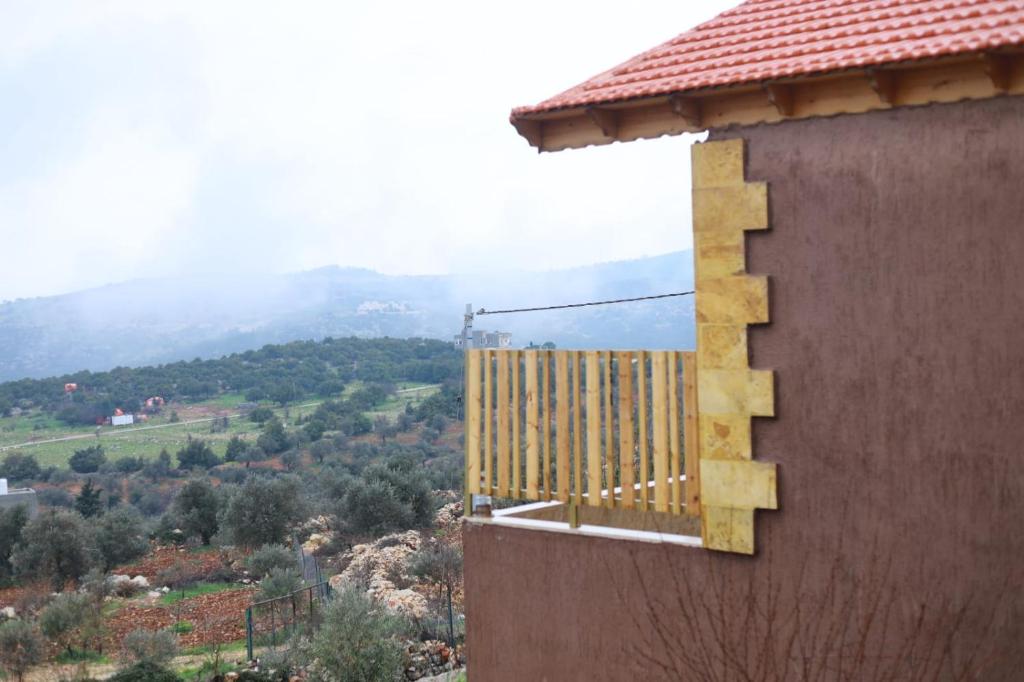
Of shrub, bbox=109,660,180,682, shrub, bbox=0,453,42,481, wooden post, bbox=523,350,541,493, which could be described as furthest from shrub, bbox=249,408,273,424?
wooden post, bbox=523,350,541,493

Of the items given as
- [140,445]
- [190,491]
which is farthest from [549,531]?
[140,445]

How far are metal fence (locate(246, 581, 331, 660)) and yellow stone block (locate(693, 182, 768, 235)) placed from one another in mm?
13487

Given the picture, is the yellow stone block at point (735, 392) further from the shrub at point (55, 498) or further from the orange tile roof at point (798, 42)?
the shrub at point (55, 498)

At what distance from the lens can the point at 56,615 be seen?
18.5 m

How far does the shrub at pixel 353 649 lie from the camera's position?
12289 millimetres

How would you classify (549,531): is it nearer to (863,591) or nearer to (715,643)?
(715,643)

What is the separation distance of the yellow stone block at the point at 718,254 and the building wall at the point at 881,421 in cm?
7

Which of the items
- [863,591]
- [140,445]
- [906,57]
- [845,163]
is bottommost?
[140,445]

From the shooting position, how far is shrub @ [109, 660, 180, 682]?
11930mm

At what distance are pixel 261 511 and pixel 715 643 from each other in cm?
2462

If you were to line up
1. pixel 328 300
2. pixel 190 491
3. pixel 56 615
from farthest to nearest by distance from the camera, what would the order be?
pixel 328 300 → pixel 190 491 → pixel 56 615

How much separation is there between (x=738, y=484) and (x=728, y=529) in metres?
0.27

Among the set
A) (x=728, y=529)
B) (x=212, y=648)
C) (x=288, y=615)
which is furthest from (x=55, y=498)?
(x=728, y=529)

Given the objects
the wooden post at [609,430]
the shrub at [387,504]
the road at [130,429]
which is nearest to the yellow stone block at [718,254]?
the wooden post at [609,430]
